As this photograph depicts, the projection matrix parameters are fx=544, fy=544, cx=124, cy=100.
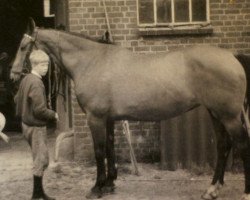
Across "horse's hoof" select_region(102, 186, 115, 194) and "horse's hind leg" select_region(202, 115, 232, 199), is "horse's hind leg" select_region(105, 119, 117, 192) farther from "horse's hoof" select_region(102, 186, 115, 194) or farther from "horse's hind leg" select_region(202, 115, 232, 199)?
"horse's hind leg" select_region(202, 115, 232, 199)

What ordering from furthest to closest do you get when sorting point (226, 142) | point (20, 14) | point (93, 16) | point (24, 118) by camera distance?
point (20, 14) → point (93, 16) → point (226, 142) → point (24, 118)

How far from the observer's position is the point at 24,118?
261 inches

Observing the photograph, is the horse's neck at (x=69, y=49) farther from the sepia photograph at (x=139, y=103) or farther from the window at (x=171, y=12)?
the window at (x=171, y=12)

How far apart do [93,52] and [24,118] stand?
139 cm

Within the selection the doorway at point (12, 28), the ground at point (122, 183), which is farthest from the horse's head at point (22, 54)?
the doorway at point (12, 28)

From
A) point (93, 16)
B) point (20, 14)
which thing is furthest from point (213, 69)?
point (20, 14)

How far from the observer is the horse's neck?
729 cm

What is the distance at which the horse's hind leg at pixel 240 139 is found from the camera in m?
6.62

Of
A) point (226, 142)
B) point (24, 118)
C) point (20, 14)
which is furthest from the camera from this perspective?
point (20, 14)

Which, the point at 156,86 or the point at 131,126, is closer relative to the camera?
the point at 156,86

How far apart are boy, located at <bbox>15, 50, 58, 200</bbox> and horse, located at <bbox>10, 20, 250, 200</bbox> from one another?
502 millimetres

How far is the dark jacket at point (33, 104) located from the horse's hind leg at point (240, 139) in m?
2.16

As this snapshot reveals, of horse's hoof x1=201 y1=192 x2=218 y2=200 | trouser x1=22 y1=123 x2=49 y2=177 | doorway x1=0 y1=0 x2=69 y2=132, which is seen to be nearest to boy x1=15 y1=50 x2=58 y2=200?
trouser x1=22 y1=123 x2=49 y2=177

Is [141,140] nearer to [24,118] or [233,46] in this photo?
[233,46]
